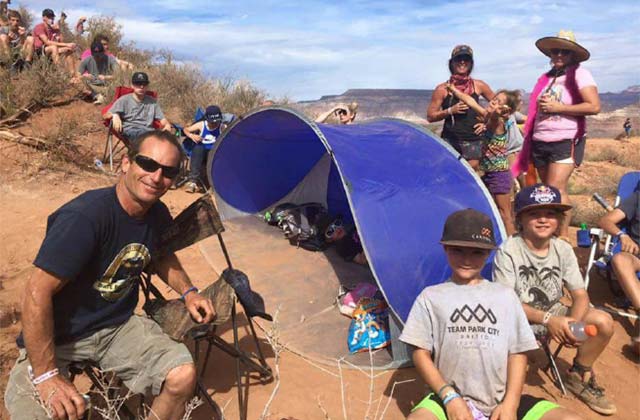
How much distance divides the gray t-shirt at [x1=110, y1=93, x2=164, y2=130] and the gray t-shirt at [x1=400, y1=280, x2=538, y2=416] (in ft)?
18.7

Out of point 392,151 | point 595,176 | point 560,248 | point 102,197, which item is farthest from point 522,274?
point 595,176

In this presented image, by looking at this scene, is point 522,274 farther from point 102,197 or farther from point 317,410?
point 102,197

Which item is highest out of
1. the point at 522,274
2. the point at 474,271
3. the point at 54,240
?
the point at 54,240

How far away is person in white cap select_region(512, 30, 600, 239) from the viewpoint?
401 cm

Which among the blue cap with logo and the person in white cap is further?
the person in white cap

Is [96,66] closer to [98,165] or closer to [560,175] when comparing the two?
[98,165]

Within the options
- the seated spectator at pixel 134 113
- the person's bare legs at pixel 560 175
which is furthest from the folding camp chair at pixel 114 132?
the person's bare legs at pixel 560 175

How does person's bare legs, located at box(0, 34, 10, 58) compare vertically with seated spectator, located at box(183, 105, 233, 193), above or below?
above

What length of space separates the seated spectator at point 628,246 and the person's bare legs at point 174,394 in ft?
10.4

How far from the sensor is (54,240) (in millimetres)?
2135

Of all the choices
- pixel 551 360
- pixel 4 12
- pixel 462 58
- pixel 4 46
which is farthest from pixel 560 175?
pixel 4 12

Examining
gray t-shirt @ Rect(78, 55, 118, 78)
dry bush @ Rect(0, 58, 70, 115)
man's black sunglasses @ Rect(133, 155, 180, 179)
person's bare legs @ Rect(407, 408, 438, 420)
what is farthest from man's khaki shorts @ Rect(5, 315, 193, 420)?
gray t-shirt @ Rect(78, 55, 118, 78)

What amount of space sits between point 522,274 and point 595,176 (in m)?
11.7

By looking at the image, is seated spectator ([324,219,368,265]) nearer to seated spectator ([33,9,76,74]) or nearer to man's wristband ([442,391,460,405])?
man's wristband ([442,391,460,405])
